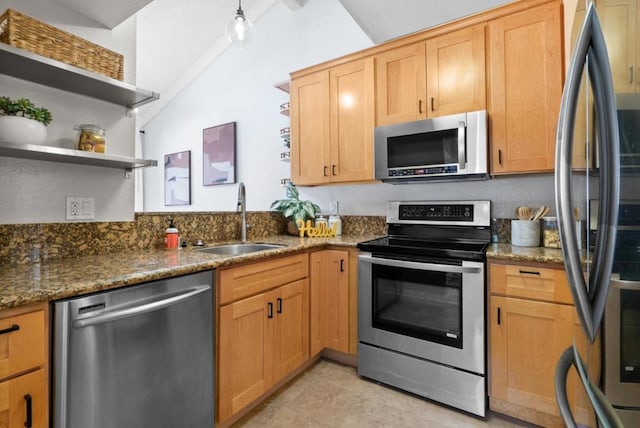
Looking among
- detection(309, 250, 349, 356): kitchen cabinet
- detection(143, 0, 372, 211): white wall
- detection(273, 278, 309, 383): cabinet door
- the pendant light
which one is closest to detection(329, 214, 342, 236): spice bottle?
detection(309, 250, 349, 356): kitchen cabinet

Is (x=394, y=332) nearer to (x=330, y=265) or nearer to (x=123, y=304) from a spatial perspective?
(x=330, y=265)

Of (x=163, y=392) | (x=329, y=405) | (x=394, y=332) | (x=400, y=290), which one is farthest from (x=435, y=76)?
(x=163, y=392)

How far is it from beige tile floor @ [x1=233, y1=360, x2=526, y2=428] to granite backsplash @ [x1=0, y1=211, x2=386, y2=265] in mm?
1133

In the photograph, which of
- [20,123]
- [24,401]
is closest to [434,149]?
[20,123]

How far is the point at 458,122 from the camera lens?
201 cm

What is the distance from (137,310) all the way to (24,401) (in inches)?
14.4

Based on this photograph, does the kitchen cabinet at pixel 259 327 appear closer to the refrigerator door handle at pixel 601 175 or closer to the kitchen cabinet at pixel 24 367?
the kitchen cabinet at pixel 24 367

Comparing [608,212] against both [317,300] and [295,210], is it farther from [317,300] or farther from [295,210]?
[295,210]

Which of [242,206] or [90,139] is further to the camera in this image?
[242,206]

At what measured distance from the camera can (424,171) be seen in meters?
2.16

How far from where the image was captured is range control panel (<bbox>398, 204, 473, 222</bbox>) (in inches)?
88.8

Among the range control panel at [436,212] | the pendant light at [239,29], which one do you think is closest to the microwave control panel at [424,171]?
the range control panel at [436,212]

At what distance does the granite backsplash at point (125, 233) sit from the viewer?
55.4 inches

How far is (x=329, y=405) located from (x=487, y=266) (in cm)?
121
